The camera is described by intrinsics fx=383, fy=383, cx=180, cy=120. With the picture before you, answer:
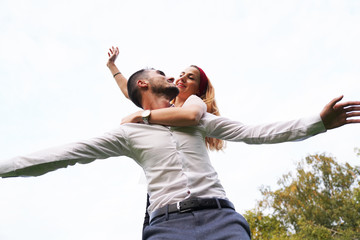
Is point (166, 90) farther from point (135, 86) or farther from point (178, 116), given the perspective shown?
point (178, 116)

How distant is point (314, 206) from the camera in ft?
78.9

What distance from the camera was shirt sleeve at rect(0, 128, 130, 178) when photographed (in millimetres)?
2250

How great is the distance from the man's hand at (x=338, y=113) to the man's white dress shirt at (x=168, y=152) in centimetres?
5

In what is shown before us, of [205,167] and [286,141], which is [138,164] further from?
[286,141]

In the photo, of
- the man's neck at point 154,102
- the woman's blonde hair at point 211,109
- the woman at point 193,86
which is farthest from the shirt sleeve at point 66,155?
the woman's blonde hair at point 211,109

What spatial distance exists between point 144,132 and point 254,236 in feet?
65.4

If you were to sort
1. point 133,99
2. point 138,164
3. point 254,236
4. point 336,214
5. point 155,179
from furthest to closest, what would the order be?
→ point 336,214 → point 254,236 → point 133,99 → point 138,164 → point 155,179

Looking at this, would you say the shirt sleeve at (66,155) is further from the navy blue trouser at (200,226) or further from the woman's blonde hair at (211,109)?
the woman's blonde hair at (211,109)

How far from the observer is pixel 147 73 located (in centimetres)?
322

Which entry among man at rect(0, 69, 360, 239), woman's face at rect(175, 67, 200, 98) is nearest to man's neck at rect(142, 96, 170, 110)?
man at rect(0, 69, 360, 239)

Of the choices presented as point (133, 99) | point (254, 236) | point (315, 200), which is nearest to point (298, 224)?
point (315, 200)

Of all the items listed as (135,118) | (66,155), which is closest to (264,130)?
(135,118)

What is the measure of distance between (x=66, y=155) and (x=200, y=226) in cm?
94

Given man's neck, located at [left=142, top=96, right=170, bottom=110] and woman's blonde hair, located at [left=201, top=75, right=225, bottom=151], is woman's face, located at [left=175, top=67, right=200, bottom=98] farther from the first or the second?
man's neck, located at [left=142, top=96, right=170, bottom=110]
